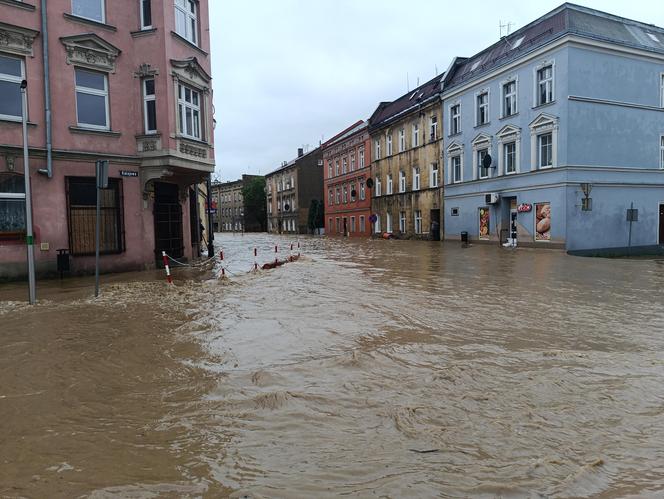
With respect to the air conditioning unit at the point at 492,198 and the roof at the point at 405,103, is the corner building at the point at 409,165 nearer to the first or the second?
the roof at the point at 405,103

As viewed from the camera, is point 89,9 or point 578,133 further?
point 578,133

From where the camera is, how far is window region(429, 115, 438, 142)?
34844 mm

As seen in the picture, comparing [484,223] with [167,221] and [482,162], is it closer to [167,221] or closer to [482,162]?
[482,162]

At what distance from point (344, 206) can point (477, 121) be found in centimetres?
2394

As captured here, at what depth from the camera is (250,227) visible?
94.5 metres

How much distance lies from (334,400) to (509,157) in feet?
86.4

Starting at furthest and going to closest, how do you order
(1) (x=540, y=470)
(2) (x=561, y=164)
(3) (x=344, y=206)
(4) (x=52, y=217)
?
(3) (x=344, y=206) < (2) (x=561, y=164) < (4) (x=52, y=217) < (1) (x=540, y=470)

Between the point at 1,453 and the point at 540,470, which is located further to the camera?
the point at 1,453

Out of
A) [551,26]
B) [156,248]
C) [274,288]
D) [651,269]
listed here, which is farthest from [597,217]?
[156,248]

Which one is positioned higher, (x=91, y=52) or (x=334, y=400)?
(x=91, y=52)

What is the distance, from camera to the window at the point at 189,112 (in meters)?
16.5

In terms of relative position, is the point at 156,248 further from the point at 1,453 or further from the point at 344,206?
the point at 344,206

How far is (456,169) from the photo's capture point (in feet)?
108

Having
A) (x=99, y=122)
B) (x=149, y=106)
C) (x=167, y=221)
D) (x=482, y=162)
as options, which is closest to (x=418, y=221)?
(x=482, y=162)
